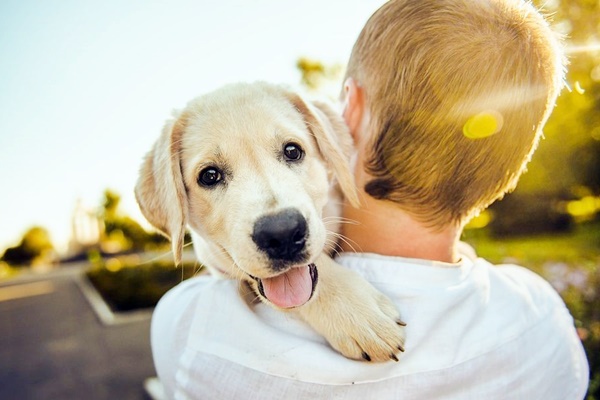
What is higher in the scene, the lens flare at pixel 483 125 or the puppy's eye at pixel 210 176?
the lens flare at pixel 483 125

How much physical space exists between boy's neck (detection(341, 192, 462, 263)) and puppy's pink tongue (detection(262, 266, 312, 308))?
39 cm

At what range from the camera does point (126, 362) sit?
10.0 m

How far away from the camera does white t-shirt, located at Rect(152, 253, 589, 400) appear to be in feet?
6.29

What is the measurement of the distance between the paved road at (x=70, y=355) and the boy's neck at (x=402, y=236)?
7544 millimetres

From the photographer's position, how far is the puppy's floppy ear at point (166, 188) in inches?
107

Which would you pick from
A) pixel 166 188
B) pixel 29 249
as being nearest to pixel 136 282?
pixel 166 188

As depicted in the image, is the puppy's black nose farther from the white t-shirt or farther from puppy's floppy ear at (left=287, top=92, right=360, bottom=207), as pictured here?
puppy's floppy ear at (left=287, top=92, right=360, bottom=207)

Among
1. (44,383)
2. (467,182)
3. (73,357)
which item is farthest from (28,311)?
(467,182)

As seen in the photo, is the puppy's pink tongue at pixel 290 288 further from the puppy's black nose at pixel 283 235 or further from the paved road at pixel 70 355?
the paved road at pixel 70 355

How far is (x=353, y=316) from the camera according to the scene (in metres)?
2.05

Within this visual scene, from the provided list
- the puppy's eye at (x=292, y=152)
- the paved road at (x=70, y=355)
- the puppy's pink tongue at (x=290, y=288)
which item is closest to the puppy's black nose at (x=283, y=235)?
the puppy's pink tongue at (x=290, y=288)

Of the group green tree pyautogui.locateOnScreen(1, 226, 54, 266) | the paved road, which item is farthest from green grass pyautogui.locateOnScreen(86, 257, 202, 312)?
green tree pyautogui.locateOnScreen(1, 226, 54, 266)

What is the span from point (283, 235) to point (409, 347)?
0.69 m

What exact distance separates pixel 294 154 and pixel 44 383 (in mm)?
9043
